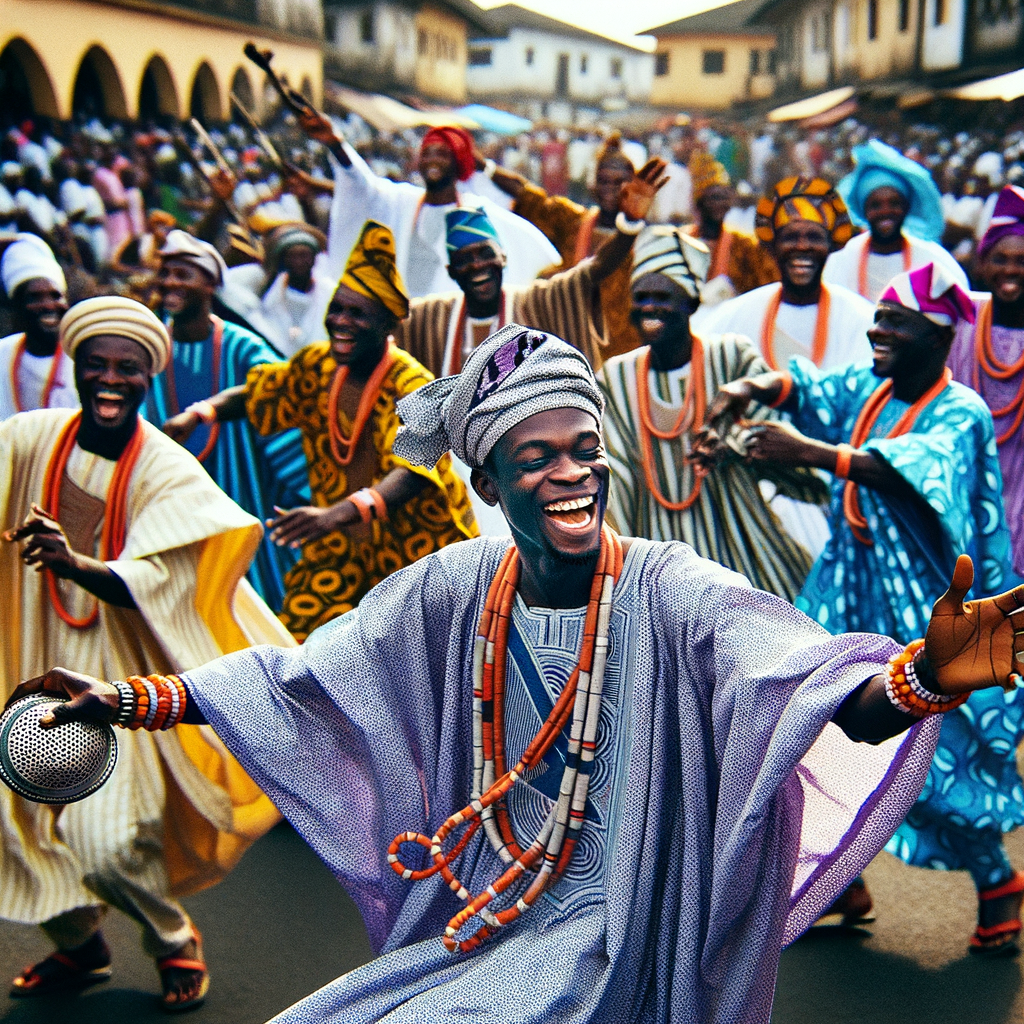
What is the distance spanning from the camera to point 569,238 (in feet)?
27.9

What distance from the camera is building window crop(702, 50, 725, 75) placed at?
9750 millimetres

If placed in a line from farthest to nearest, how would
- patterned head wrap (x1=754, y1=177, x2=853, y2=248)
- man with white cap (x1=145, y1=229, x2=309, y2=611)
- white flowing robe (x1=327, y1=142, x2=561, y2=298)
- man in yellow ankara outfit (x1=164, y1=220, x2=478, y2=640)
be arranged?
white flowing robe (x1=327, y1=142, x2=561, y2=298), patterned head wrap (x1=754, y1=177, x2=853, y2=248), man with white cap (x1=145, y1=229, x2=309, y2=611), man in yellow ankara outfit (x1=164, y1=220, x2=478, y2=640)

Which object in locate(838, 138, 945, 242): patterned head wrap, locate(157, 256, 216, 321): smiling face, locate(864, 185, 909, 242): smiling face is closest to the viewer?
locate(157, 256, 216, 321): smiling face

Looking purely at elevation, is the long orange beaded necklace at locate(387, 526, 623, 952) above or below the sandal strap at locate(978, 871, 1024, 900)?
above

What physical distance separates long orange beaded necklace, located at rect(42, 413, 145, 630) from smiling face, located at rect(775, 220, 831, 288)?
371 centimetres

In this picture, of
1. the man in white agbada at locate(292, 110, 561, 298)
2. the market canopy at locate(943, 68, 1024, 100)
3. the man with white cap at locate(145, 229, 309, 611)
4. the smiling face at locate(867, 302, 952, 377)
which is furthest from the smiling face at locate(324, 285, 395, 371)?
the market canopy at locate(943, 68, 1024, 100)

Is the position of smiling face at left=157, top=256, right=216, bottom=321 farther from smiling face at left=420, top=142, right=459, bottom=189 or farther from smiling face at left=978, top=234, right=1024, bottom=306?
smiling face at left=978, top=234, right=1024, bottom=306

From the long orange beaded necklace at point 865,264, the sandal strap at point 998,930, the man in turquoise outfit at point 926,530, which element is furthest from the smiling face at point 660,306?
the sandal strap at point 998,930

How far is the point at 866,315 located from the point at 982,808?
313cm

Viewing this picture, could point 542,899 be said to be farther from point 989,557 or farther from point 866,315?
point 866,315

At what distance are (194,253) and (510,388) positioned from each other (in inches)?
171

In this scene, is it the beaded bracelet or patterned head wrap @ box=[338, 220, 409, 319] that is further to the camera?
patterned head wrap @ box=[338, 220, 409, 319]

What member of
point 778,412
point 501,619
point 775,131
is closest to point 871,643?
point 501,619

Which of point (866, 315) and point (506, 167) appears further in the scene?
point (506, 167)
